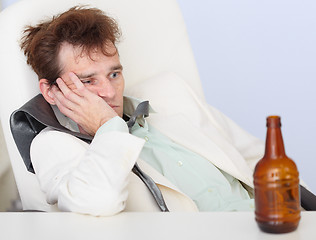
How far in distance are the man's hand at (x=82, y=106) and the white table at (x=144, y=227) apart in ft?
1.77

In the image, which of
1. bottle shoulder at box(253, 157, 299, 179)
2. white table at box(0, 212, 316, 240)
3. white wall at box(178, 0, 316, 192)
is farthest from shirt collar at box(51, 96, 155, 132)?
white wall at box(178, 0, 316, 192)

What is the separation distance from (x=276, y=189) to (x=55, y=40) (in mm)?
1015

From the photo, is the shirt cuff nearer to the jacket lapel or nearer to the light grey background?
the jacket lapel

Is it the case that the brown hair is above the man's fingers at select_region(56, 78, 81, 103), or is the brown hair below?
above

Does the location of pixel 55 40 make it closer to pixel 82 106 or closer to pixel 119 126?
pixel 82 106

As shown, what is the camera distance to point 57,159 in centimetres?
159

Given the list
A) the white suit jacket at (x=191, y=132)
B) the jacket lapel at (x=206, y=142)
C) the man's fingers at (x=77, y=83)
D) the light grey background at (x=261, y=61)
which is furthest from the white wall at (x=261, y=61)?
the man's fingers at (x=77, y=83)

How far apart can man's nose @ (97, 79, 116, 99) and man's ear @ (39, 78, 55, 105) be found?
0.44 ft

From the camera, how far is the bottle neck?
1085 millimetres

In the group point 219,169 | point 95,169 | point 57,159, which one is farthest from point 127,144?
point 219,169

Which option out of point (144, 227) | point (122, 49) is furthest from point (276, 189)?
point (122, 49)

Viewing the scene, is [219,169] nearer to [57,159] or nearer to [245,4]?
[57,159]

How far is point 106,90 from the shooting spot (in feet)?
6.18

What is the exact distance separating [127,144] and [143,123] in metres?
0.62
